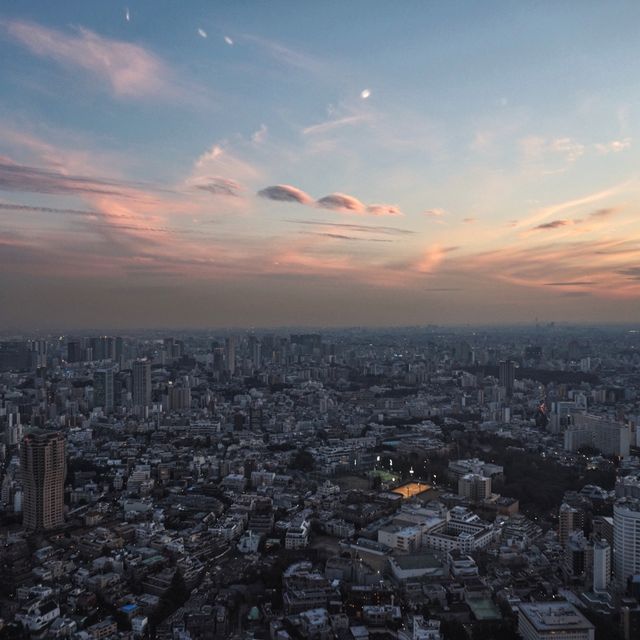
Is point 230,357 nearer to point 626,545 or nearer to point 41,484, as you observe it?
point 41,484

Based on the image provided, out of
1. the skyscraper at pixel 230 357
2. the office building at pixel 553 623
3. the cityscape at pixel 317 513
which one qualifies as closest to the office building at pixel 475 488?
the cityscape at pixel 317 513

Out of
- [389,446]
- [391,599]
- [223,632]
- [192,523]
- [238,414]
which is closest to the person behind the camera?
[223,632]

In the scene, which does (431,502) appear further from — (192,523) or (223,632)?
(223,632)

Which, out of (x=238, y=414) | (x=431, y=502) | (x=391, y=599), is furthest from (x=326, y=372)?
(x=391, y=599)

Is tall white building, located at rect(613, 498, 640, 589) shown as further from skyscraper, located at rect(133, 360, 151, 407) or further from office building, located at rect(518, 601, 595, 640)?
skyscraper, located at rect(133, 360, 151, 407)

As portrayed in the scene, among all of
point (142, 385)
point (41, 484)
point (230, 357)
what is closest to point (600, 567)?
point (41, 484)
